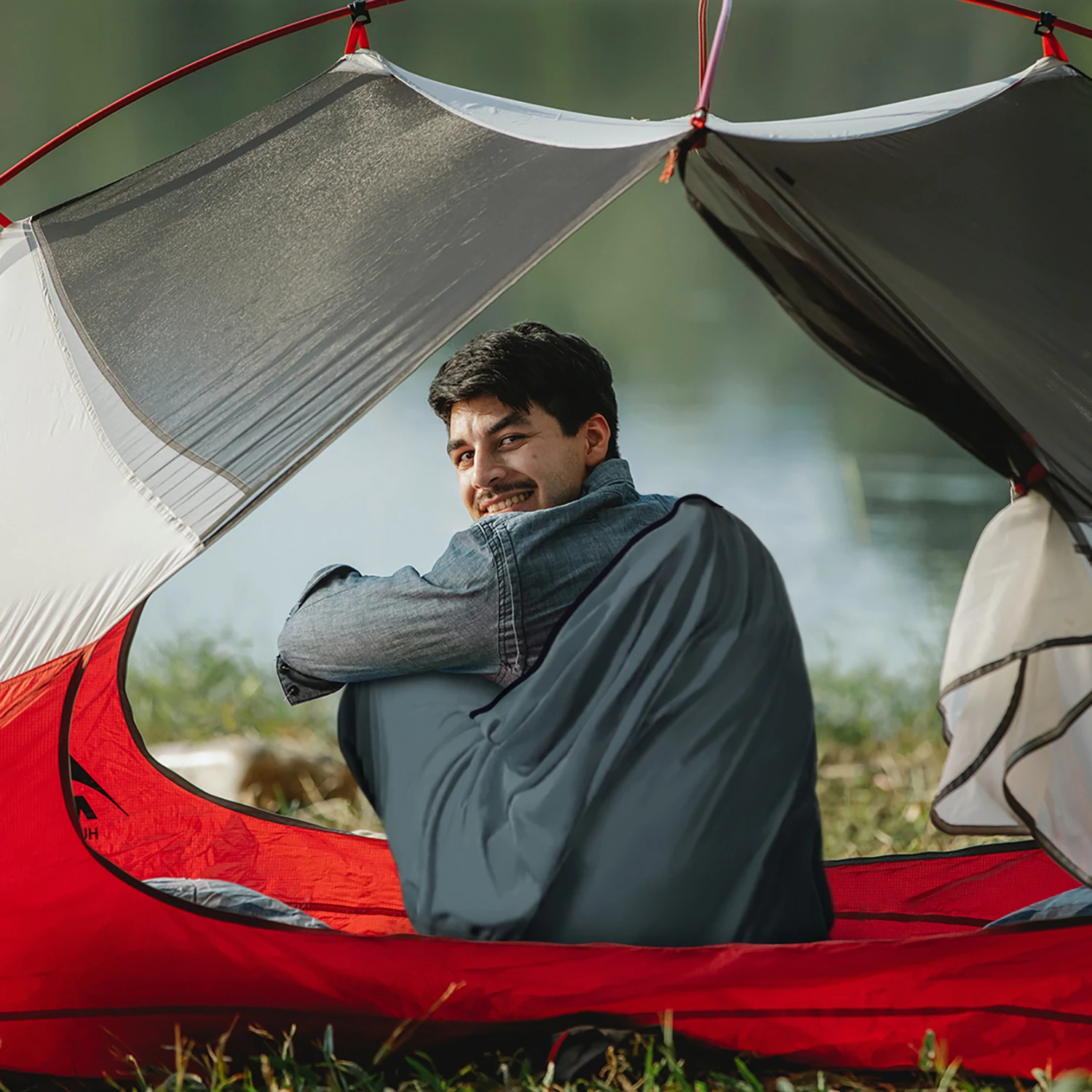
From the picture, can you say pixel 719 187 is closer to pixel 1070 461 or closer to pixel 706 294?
pixel 1070 461

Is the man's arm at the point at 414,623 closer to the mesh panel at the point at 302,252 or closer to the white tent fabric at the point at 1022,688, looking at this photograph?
the mesh panel at the point at 302,252

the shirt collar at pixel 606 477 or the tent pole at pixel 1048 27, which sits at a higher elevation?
the tent pole at pixel 1048 27

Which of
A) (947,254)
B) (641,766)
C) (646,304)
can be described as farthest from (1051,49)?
(646,304)

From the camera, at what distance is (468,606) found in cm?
145

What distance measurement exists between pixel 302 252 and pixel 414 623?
48cm

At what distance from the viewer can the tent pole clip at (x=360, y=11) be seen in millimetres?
1880

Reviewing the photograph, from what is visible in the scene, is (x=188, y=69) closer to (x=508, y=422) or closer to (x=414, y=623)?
(x=508, y=422)

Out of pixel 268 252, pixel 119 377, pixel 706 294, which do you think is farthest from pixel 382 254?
pixel 706 294

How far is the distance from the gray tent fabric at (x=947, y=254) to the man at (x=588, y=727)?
1.06 ft

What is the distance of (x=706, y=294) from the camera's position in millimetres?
9367

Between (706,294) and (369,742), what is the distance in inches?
322

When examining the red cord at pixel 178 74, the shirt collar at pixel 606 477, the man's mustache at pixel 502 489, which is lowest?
the man's mustache at pixel 502 489

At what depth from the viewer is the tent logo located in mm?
1841

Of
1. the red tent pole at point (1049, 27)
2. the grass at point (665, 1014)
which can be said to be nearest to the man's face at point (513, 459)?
the grass at point (665, 1014)
